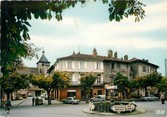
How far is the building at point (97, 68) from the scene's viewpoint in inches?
2397

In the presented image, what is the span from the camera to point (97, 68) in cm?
6550

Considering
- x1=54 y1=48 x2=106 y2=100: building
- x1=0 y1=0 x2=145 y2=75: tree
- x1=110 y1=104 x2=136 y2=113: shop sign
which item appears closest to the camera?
x1=0 y1=0 x2=145 y2=75: tree

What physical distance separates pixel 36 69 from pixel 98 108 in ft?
290

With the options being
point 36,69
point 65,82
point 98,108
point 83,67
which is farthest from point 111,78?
point 36,69

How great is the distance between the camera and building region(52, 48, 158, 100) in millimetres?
60875

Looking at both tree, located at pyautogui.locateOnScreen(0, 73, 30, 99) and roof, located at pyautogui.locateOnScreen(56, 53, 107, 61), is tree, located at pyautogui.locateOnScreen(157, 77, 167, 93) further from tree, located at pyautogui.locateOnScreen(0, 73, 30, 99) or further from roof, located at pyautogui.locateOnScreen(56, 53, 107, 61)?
tree, located at pyautogui.locateOnScreen(0, 73, 30, 99)

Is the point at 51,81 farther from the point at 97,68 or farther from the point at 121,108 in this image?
the point at 121,108

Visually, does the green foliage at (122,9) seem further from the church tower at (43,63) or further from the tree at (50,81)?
the church tower at (43,63)

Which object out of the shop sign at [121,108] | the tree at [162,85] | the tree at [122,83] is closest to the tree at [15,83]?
the shop sign at [121,108]

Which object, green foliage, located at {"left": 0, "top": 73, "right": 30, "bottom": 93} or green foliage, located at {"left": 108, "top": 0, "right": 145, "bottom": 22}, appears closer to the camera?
green foliage, located at {"left": 108, "top": 0, "right": 145, "bottom": 22}

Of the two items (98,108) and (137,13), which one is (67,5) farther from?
(98,108)

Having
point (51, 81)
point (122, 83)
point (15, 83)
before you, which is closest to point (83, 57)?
point (122, 83)

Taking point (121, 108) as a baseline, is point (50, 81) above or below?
above

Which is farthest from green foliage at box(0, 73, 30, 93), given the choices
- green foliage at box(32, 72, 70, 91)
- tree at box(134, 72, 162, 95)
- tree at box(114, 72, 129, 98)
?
tree at box(134, 72, 162, 95)
